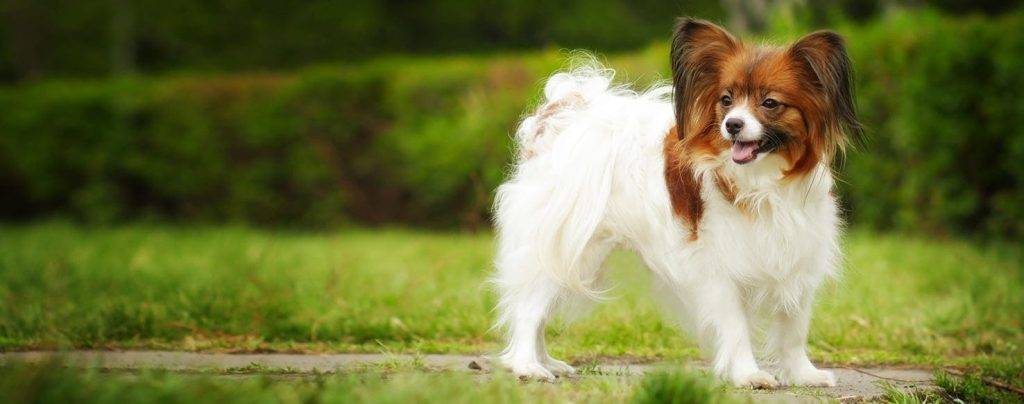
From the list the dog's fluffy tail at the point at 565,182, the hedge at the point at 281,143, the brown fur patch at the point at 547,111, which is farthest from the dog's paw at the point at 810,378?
the hedge at the point at 281,143

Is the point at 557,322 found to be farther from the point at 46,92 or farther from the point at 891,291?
the point at 46,92

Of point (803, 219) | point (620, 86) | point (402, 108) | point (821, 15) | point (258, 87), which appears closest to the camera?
point (803, 219)

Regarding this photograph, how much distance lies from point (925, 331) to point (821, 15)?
13.2 metres

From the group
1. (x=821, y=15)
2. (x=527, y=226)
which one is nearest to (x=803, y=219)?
(x=527, y=226)

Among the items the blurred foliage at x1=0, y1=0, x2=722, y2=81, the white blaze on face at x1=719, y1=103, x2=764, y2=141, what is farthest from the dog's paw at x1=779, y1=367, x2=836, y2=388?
the blurred foliage at x1=0, y1=0, x2=722, y2=81

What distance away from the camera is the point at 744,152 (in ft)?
15.2

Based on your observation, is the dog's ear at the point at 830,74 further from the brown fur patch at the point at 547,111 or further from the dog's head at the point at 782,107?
the brown fur patch at the point at 547,111

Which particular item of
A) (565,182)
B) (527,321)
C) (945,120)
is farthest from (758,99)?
(945,120)

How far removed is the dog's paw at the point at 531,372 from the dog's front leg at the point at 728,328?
752 millimetres

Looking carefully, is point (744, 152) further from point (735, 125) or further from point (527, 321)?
point (527, 321)

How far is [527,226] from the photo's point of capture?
516cm

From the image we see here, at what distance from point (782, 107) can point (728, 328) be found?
1.00 meters

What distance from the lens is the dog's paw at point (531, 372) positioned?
4.91 metres

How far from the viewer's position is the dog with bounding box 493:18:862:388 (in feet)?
15.4
